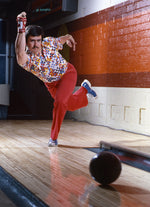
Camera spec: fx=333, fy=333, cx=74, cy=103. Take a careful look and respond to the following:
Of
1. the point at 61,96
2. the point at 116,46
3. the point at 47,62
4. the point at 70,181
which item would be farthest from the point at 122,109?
the point at 70,181

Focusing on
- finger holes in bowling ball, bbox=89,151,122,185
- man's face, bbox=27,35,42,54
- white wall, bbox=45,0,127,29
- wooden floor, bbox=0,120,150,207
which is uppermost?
white wall, bbox=45,0,127,29

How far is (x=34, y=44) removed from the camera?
12.1 feet

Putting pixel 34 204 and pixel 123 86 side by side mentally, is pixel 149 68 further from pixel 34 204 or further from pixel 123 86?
pixel 34 204

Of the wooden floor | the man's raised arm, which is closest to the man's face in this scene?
the man's raised arm

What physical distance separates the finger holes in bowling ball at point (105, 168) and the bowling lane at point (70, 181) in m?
0.06

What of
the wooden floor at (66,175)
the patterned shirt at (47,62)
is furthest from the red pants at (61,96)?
the wooden floor at (66,175)

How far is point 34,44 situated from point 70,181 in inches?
69.1

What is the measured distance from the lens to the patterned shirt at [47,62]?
3732 mm

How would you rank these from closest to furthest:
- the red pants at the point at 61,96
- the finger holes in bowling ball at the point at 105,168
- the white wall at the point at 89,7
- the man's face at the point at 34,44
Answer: the finger holes in bowling ball at the point at 105,168 < the man's face at the point at 34,44 < the red pants at the point at 61,96 < the white wall at the point at 89,7

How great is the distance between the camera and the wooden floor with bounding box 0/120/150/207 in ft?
6.93

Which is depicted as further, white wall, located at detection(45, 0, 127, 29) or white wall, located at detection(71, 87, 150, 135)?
white wall, located at detection(45, 0, 127, 29)

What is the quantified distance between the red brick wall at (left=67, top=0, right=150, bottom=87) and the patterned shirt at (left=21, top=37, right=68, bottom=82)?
1.97 m

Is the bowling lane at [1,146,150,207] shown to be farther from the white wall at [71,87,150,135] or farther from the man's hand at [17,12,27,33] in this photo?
the white wall at [71,87,150,135]

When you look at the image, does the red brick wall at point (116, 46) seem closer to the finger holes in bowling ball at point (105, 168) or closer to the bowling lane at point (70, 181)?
the bowling lane at point (70, 181)
